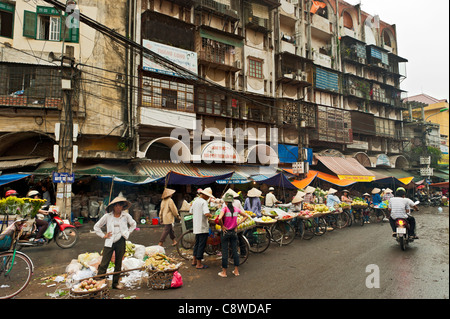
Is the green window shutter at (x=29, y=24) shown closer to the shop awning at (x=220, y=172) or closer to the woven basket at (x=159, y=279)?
the shop awning at (x=220, y=172)

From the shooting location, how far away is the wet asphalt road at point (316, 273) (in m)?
5.15

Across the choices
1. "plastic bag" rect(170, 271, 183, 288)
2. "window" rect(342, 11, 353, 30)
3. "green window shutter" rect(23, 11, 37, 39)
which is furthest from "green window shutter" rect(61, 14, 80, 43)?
"window" rect(342, 11, 353, 30)

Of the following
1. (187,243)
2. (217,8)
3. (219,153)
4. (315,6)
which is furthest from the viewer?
(315,6)

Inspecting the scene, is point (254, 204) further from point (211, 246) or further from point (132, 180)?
Result: point (132, 180)

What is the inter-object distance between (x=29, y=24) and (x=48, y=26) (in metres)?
1.06

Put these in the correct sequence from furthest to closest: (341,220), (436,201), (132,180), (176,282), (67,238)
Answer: (436,201) → (341,220) → (132,180) → (67,238) → (176,282)

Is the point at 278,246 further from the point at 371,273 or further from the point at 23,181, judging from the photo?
the point at 23,181

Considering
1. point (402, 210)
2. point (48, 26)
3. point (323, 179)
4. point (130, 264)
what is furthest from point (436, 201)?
point (48, 26)

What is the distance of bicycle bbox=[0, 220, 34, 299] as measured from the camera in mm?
5117

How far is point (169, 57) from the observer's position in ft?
54.6

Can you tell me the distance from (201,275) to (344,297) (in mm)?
3042

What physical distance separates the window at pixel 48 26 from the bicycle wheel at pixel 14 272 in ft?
45.1

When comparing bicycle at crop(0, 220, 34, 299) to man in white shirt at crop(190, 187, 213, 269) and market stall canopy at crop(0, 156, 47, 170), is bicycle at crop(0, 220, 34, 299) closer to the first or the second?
man in white shirt at crop(190, 187, 213, 269)
